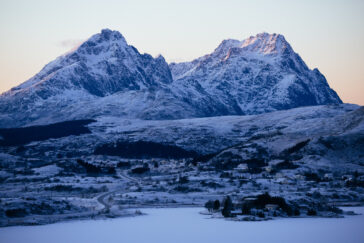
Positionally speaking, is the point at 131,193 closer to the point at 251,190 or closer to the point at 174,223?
the point at 251,190

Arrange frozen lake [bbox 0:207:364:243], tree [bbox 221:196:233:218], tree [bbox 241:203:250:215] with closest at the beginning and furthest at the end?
1. frozen lake [bbox 0:207:364:243]
2. tree [bbox 221:196:233:218]
3. tree [bbox 241:203:250:215]

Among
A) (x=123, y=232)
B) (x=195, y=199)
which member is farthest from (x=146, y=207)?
(x=123, y=232)

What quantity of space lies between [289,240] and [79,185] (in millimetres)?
101333

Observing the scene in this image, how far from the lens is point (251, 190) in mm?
170500

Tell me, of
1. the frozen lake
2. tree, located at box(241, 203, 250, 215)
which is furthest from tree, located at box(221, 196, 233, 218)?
the frozen lake

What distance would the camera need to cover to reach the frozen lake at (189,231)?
94688 millimetres

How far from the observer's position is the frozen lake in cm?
9469

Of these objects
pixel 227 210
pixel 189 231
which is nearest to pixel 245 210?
pixel 227 210

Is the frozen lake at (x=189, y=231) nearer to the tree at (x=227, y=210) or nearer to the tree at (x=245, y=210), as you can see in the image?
the tree at (x=227, y=210)

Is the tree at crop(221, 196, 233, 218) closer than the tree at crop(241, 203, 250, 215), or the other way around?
the tree at crop(221, 196, 233, 218)

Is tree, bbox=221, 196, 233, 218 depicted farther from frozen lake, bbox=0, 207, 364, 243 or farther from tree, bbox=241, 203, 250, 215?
frozen lake, bbox=0, 207, 364, 243

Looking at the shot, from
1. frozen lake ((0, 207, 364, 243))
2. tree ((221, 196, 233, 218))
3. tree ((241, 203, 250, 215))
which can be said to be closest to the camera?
frozen lake ((0, 207, 364, 243))

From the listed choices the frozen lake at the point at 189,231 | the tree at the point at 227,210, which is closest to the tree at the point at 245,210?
the tree at the point at 227,210

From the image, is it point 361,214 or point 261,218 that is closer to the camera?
point 261,218
